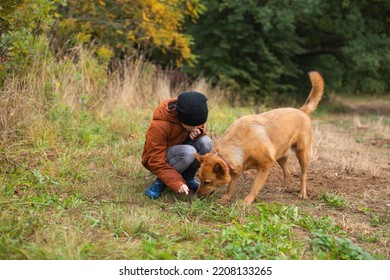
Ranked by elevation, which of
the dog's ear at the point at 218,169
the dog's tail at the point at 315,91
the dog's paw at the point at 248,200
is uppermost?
the dog's tail at the point at 315,91

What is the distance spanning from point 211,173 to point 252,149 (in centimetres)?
56

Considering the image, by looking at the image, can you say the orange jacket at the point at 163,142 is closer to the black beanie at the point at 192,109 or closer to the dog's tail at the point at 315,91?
the black beanie at the point at 192,109

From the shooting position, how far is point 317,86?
6.01 meters

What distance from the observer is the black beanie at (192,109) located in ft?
15.3

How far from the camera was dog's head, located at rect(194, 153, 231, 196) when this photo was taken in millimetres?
4715

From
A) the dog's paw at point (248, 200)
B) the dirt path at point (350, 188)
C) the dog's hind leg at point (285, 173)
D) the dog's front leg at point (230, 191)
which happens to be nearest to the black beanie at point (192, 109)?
the dog's front leg at point (230, 191)

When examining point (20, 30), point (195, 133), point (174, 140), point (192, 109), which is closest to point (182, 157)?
point (174, 140)

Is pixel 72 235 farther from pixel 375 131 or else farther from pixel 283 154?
pixel 375 131

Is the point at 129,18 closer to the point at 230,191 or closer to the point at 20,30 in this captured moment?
the point at 20,30

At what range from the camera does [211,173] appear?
15.7ft

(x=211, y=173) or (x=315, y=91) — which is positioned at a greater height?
(x=315, y=91)

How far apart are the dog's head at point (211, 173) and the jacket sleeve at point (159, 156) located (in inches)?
9.9

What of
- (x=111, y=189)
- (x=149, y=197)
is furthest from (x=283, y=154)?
(x=111, y=189)

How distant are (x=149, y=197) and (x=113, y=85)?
555 cm
